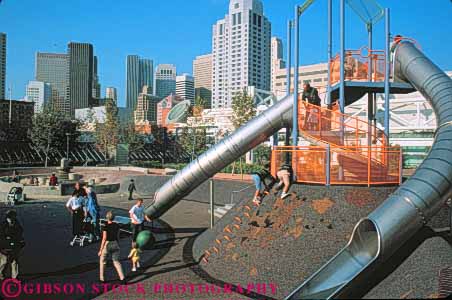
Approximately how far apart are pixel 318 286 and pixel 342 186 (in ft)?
11.4

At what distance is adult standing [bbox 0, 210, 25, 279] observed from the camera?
9.98 m

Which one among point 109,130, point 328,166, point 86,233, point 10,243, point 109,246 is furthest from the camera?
Answer: point 109,130

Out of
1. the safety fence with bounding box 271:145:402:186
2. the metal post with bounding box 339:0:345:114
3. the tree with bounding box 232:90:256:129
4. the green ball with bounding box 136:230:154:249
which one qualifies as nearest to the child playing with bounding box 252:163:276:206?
the safety fence with bounding box 271:145:402:186

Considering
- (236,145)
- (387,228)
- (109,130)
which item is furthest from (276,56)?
(387,228)

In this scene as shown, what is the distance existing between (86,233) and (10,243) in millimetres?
5081

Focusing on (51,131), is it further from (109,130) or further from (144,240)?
(144,240)

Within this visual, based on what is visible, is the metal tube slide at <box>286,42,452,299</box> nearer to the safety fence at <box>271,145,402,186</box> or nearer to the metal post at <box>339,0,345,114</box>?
the safety fence at <box>271,145,402,186</box>

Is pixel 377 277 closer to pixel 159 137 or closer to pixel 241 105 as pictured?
pixel 241 105

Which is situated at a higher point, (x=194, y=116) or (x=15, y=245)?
(x=194, y=116)

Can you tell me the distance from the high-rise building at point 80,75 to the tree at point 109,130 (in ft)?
393

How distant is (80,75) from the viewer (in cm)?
18250

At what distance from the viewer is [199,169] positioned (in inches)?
576

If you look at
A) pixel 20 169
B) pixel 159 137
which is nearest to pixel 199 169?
pixel 20 169

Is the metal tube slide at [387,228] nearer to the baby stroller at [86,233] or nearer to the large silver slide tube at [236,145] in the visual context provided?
the large silver slide tube at [236,145]
